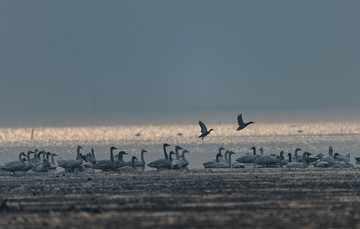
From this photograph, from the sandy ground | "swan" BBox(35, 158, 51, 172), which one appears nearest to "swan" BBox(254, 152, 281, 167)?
"swan" BBox(35, 158, 51, 172)

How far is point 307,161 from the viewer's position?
55.3 m

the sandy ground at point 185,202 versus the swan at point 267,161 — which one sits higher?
the swan at point 267,161

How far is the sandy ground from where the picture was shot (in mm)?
23703

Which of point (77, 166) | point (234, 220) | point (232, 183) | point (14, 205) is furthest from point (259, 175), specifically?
point (234, 220)

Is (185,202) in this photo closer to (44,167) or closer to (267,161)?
(44,167)

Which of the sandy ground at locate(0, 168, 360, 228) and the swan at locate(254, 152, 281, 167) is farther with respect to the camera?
the swan at locate(254, 152, 281, 167)

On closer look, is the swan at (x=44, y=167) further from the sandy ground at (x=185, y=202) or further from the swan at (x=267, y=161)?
the swan at (x=267, y=161)

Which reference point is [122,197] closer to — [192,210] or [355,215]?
[192,210]

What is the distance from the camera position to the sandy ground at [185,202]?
23.7 m

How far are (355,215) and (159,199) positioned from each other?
675 cm

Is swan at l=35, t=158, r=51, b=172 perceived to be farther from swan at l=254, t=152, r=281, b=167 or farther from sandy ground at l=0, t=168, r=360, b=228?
swan at l=254, t=152, r=281, b=167

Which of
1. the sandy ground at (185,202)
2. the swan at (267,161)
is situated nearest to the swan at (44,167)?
the sandy ground at (185,202)

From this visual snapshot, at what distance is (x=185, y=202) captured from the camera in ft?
93.6

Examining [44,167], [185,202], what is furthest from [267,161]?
[185,202]
